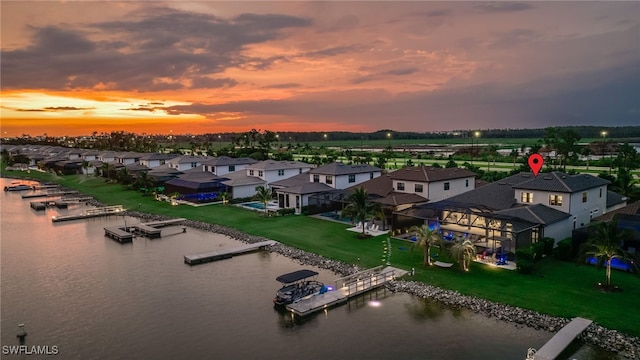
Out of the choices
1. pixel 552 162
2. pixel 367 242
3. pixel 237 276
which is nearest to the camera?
pixel 237 276

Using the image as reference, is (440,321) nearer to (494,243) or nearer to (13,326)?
(494,243)

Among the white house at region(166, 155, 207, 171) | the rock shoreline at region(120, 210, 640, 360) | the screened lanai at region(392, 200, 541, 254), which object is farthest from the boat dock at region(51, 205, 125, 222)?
the screened lanai at region(392, 200, 541, 254)

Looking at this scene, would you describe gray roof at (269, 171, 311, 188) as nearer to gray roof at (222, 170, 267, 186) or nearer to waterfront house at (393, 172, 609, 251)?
gray roof at (222, 170, 267, 186)

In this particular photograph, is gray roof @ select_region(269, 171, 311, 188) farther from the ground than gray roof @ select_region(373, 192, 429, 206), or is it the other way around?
gray roof @ select_region(269, 171, 311, 188)

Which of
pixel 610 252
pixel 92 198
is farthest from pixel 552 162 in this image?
pixel 92 198

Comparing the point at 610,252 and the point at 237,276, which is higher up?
the point at 610,252
